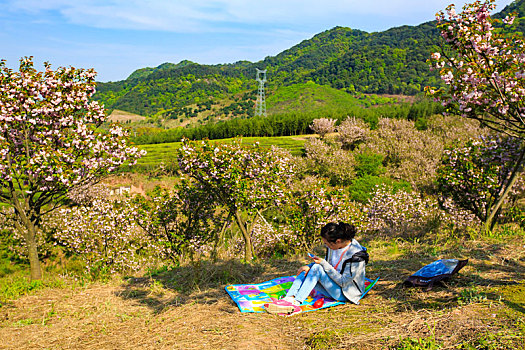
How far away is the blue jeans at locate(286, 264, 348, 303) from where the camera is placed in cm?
440

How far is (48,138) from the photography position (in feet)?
22.5

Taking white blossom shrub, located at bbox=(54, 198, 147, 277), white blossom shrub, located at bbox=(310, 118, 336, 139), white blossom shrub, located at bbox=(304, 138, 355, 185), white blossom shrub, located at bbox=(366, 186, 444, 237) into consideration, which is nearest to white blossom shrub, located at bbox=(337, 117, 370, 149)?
white blossom shrub, located at bbox=(304, 138, 355, 185)

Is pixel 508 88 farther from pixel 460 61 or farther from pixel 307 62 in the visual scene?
pixel 307 62

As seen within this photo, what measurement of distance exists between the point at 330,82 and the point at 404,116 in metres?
99.0

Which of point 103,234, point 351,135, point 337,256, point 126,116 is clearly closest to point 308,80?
point 126,116

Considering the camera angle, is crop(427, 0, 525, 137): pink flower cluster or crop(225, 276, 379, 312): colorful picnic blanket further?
crop(427, 0, 525, 137): pink flower cluster

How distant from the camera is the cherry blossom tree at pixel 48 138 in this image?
256 inches

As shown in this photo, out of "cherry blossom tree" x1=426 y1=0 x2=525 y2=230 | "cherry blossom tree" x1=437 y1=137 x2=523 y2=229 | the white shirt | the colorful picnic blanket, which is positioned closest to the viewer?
the colorful picnic blanket

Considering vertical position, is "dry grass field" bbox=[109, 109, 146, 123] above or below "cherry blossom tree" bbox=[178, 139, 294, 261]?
above

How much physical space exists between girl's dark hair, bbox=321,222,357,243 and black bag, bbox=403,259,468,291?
939mm

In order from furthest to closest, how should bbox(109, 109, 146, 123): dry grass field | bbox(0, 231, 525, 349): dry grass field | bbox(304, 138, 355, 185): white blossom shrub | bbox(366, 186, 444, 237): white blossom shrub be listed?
bbox(109, 109, 146, 123): dry grass field → bbox(304, 138, 355, 185): white blossom shrub → bbox(366, 186, 444, 237): white blossom shrub → bbox(0, 231, 525, 349): dry grass field

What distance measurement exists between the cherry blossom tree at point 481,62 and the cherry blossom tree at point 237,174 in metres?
5.51

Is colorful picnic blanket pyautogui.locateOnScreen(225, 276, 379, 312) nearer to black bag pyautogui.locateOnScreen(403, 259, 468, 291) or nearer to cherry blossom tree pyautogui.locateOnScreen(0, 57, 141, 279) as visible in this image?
black bag pyautogui.locateOnScreen(403, 259, 468, 291)

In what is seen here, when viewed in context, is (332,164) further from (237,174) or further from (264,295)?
(264,295)
